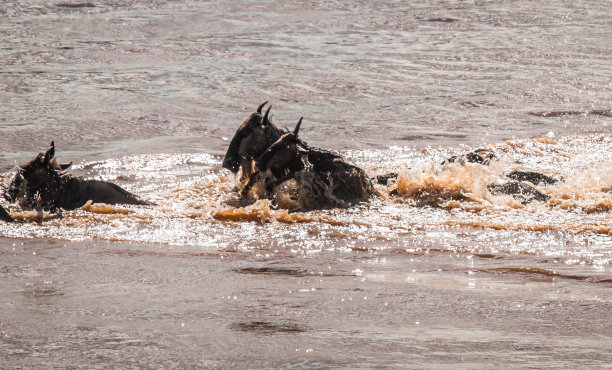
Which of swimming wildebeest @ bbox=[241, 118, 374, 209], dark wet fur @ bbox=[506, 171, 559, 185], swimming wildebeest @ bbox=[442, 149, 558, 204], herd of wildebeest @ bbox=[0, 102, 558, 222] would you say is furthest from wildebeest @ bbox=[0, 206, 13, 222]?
dark wet fur @ bbox=[506, 171, 559, 185]

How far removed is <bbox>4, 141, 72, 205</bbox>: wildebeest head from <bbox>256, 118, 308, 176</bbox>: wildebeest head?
171 centimetres

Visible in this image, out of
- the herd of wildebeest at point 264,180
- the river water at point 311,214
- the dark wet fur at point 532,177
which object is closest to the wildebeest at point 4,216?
the river water at point 311,214

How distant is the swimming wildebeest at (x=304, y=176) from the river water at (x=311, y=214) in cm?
31

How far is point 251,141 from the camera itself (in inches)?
343

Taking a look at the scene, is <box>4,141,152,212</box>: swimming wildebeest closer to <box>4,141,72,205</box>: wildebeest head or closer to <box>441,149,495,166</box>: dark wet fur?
<box>4,141,72,205</box>: wildebeest head

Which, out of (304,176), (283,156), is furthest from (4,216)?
(304,176)

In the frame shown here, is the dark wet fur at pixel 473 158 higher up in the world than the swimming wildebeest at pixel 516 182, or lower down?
higher up

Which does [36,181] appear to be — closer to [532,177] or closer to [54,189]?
[54,189]

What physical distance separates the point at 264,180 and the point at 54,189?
1746mm

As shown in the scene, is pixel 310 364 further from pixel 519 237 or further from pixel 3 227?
pixel 3 227

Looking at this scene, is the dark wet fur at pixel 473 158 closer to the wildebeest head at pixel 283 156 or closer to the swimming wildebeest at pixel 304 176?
the swimming wildebeest at pixel 304 176

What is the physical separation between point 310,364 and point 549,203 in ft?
16.0

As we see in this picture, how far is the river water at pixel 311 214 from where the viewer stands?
180 inches

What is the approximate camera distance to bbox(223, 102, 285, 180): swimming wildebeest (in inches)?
343
